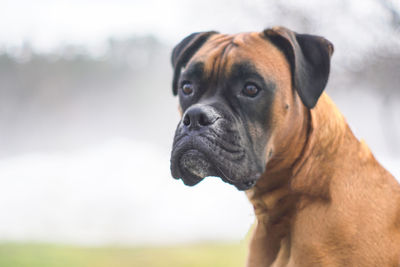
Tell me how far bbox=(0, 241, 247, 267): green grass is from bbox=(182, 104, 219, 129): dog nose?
3.36 meters

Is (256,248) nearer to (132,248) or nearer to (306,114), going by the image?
(306,114)

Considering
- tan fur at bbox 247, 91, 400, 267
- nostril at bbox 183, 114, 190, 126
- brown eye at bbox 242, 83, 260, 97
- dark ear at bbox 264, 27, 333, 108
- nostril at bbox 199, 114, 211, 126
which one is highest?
dark ear at bbox 264, 27, 333, 108

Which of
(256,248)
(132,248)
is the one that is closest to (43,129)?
(132,248)

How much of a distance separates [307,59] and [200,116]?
0.69 m

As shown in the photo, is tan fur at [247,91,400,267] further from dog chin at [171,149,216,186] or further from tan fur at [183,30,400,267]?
dog chin at [171,149,216,186]

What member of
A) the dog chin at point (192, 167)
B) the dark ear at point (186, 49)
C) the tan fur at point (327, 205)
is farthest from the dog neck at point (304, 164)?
the dark ear at point (186, 49)

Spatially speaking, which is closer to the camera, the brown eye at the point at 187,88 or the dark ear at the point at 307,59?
the dark ear at the point at 307,59

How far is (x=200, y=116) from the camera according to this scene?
6.75 feet

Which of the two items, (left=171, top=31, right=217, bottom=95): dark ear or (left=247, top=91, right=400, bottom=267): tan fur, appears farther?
(left=171, top=31, right=217, bottom=95): dark ear

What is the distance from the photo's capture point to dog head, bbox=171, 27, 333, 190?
82.3 inches

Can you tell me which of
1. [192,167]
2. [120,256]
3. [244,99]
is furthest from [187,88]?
[120,256]

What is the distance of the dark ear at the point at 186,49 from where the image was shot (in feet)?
9.05

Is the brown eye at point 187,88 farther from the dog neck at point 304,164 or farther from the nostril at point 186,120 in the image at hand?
the dog neck at point 304,164

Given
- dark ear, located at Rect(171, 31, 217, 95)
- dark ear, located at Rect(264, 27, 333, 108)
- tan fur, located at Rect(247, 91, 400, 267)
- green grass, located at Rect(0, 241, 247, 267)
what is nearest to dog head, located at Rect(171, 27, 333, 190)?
dark ear, located at Rect(264, 27, 333, 108)
